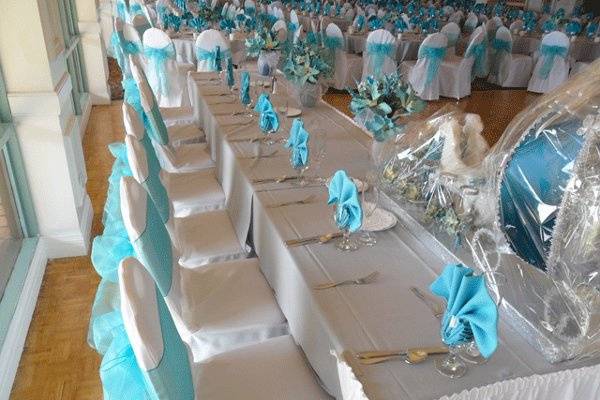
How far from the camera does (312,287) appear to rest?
1347 mm

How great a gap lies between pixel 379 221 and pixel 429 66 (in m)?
4.54

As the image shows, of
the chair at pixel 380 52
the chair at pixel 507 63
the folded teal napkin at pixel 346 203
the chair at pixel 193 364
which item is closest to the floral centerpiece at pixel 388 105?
the folded teal napkin at pixel 346 203

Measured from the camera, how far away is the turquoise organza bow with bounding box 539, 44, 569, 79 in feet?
20.0

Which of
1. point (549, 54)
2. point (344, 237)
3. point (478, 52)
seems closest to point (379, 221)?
point (344, 237)

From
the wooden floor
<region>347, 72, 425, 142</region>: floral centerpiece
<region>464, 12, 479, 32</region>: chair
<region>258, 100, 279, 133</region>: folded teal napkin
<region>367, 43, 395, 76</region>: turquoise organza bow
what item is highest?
<region>347, 72, 425, 142</region>: floral centerpiece

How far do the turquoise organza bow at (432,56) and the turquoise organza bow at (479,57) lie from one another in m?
0.59

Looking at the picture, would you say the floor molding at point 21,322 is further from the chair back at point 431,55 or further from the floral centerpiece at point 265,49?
the chair back at point 431,55

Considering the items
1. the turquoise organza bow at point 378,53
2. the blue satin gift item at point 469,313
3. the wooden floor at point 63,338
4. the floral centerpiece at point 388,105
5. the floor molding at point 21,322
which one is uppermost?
the floral centerpiece at point 388,105

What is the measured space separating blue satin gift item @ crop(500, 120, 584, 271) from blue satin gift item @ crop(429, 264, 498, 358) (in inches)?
11.2

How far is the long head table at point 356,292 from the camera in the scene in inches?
41.8

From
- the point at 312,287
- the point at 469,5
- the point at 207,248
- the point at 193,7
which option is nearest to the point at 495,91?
the point at 469,5

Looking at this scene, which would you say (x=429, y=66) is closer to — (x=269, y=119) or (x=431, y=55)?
(x=431, y=55)

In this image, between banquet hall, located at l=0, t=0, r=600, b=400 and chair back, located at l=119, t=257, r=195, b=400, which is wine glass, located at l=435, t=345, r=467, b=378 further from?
chair back, located at l=119, t=257, r=195, b=400

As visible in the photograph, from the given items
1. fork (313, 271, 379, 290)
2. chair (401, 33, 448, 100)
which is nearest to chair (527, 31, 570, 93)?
chair (401, 33, 448, 100)
